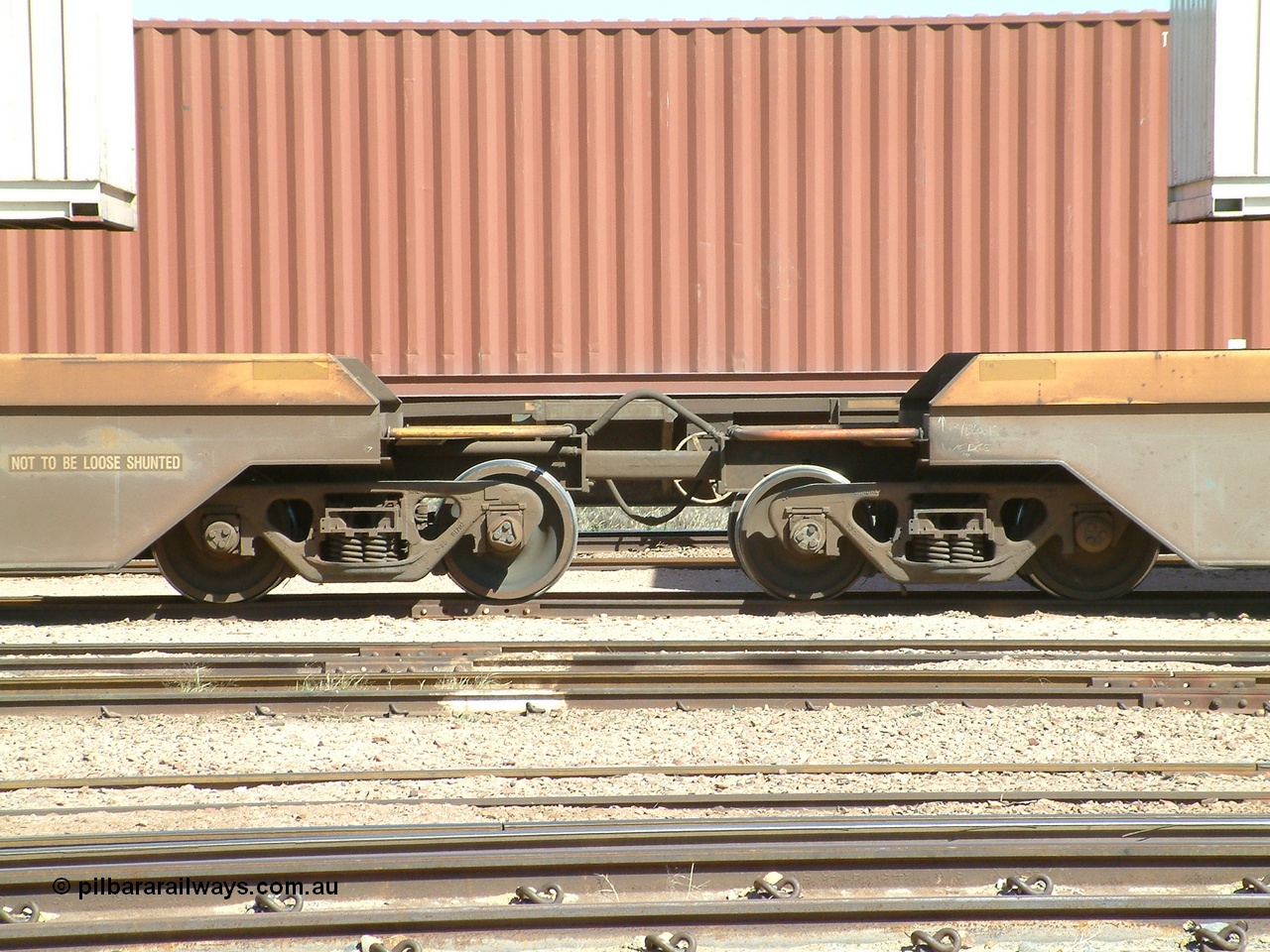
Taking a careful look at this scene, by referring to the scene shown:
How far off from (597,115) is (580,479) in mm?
2500

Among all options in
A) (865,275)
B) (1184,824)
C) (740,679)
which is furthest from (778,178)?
(1184,824)

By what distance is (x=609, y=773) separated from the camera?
3.90 metres

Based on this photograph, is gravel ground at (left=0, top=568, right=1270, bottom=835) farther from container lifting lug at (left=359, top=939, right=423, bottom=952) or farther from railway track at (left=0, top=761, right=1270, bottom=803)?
container lifting lug at (left=359, top=939, right=423, bottom=952)

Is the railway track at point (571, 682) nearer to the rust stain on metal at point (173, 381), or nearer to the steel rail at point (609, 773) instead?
the steel rail at point (609, 773)

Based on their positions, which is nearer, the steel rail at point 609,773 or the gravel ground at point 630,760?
the gravel ground at point 630,760

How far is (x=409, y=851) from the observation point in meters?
3.06

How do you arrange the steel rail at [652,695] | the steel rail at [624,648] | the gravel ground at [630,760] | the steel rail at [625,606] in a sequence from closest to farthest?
1. the gravel ground at [630,760]
2. the steel rail at [652,695]
3. the steel rail at [624,648]
4. the steel rail at [625,606]

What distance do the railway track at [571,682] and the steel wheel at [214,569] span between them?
1.35 meters

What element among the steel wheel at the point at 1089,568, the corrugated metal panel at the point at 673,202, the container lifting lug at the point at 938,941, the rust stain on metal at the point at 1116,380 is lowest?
the container lifting lug at the point at 938,941

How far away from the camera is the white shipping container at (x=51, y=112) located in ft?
19.8

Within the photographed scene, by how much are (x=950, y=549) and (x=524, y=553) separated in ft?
8.76

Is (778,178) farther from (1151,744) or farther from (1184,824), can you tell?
(1184,824)

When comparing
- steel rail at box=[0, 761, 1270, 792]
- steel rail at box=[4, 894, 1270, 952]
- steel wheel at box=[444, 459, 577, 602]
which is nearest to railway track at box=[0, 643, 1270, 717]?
steel rail at box=[0, 761, 1270, 792]

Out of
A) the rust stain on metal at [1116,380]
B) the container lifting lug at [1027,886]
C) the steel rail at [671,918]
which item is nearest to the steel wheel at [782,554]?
the rust stain on metal at [1116,380]
